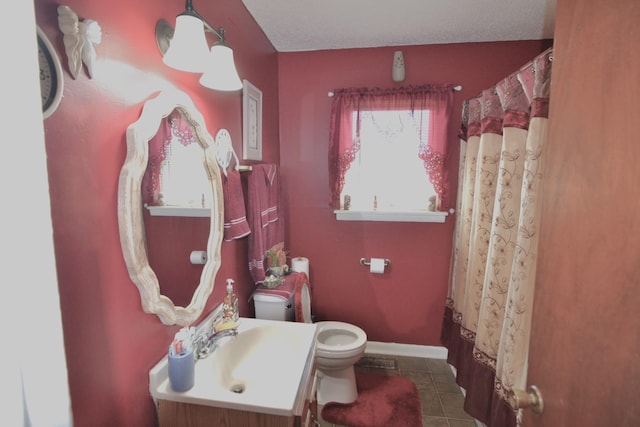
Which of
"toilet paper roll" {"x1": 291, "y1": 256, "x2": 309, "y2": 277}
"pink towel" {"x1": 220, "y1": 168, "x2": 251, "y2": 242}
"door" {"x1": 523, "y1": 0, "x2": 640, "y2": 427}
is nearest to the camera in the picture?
"door" {"x1": 523, "y1": 0, "x2": 640, "y2": 427}

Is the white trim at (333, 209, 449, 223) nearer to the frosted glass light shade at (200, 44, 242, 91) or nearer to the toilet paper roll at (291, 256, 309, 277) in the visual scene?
the toilet paper roll at (291, 256, 309, 277)

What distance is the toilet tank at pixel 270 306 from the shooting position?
187 centimetres

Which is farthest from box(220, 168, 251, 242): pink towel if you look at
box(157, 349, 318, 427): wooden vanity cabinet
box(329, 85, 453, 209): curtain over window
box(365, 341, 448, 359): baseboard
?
box(365, 341, 448, 359): baseboard

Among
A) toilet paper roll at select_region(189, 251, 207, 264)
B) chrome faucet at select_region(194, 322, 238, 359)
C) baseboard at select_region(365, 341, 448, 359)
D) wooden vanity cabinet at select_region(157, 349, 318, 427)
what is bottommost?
baseboard at select_region(365, 341, 448, 359)

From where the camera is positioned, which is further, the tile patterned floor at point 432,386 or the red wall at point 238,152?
the tile patterned floor at point 432,386

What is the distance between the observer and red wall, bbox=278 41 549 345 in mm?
2322

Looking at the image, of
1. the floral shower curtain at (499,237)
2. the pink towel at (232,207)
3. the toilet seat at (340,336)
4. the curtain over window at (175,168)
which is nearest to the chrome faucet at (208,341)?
the pink towel at (232,207)

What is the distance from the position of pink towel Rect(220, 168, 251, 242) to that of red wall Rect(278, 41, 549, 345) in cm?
97

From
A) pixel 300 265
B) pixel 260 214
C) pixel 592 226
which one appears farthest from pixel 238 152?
pixel 592 226

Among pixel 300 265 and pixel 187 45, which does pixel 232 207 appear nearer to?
pixel 187 45

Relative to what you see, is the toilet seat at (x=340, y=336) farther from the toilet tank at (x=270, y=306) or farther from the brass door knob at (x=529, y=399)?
the brass door knob at (x=529, y=399)

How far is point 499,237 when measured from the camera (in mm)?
1559

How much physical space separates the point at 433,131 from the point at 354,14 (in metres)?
0.95

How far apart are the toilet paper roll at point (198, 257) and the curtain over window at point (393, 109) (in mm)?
1255
